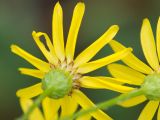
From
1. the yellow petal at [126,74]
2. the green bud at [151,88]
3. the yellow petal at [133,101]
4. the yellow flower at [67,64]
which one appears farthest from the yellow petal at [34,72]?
the green bud at [151,88]

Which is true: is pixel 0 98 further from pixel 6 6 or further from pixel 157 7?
pixel 157 7

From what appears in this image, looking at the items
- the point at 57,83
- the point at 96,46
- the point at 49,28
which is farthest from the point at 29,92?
the point at 49,28


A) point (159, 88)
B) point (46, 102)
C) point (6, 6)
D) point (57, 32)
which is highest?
point (6, 6)

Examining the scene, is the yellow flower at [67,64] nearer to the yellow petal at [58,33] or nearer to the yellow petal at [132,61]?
the yellow petal at [58,33]

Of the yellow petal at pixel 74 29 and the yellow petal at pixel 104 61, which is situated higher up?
the yellow petal at pixel 74 29

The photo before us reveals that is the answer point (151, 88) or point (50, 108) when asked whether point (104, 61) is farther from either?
point (50, 108)

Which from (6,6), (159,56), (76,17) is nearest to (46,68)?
(76,17)

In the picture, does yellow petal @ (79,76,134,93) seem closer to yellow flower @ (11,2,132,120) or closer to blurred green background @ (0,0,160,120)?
yellow flower @ (11,2,132,120)

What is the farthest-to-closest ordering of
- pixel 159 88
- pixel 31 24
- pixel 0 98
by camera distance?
pixel 31 24 → pixel 0 98 → pixel 159 88
